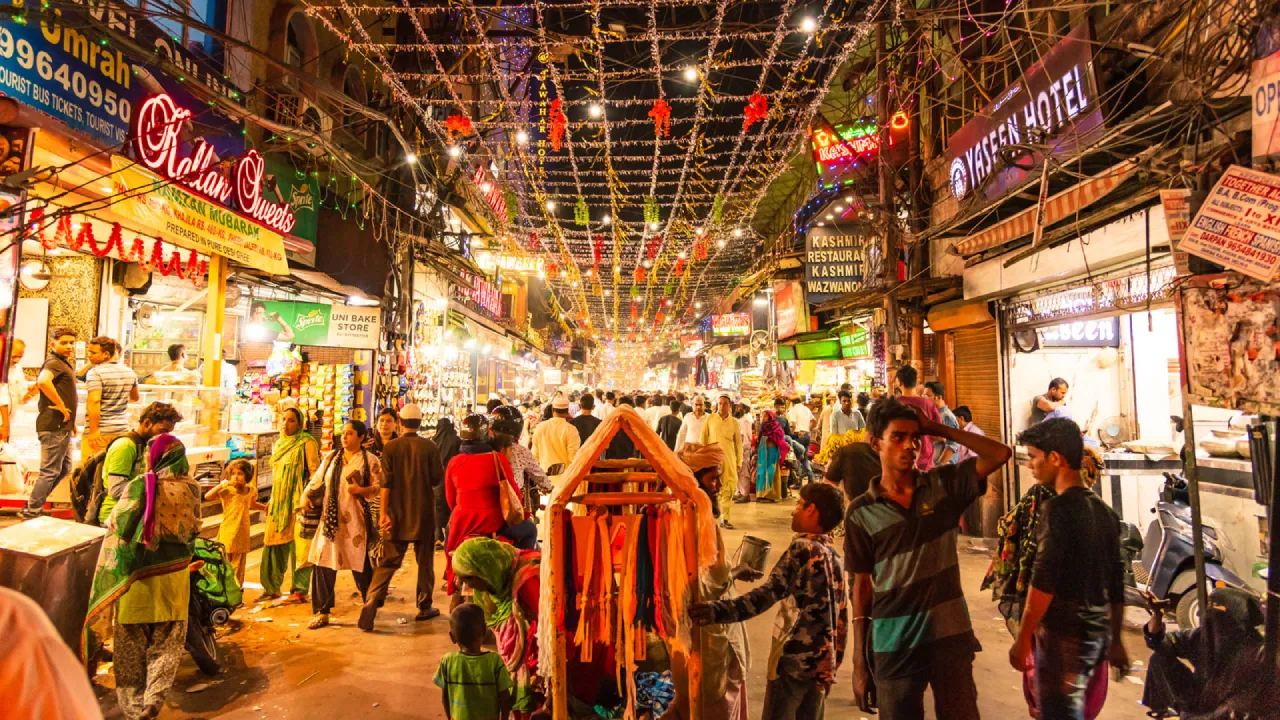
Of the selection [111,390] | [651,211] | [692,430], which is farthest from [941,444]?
[651,211]

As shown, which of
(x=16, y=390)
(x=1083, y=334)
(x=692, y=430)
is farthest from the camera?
(x=692, y=430)

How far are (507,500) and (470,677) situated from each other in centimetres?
211

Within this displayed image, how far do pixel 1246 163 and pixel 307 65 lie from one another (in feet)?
45.8

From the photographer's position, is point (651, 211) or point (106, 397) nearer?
point (106, 397)

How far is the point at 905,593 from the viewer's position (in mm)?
2721

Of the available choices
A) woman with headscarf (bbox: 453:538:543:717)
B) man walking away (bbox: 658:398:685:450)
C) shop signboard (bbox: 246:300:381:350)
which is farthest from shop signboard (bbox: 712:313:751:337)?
woman with headscarf (bbox: 453:538:543:717)

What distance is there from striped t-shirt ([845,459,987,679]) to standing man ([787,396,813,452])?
12414mm

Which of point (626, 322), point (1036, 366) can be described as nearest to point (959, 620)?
point (1036, 366)

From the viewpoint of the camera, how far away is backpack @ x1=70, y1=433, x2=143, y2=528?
4.70 m

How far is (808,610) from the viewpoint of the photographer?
289 cm

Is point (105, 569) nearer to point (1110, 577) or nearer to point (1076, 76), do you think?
point (1110, 577)

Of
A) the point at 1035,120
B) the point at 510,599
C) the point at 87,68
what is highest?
the point at 87,68

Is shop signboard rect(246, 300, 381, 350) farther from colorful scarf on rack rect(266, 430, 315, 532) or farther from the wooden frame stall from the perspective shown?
the wooden frame stall

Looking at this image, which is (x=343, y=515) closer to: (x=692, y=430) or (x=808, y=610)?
(x=808, y=610)
